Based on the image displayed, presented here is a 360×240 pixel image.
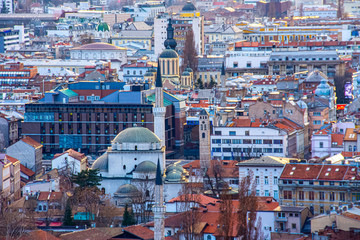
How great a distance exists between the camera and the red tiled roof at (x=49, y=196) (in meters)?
72.6

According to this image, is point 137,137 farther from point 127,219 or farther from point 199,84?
point 199,84

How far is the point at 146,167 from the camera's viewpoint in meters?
76.2

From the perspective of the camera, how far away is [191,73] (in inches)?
4899

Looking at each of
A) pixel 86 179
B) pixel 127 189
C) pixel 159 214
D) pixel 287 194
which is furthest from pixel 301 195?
pixel 86 179

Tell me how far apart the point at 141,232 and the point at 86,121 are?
3246cm

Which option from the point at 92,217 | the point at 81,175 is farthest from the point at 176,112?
the point at 92,217

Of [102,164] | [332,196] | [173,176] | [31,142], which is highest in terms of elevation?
[332,196]

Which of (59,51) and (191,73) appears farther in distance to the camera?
(59,51)

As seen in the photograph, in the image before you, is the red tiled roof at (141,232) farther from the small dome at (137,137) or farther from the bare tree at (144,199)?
the small dome at (137,137)

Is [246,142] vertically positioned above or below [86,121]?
below

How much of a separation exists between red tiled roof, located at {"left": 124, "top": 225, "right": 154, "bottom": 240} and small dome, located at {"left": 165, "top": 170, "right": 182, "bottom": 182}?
11713mm

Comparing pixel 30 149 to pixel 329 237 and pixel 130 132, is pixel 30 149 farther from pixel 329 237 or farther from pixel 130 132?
pixel 329 237

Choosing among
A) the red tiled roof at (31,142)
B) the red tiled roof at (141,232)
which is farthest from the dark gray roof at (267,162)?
the red tiled roof at (31,142)

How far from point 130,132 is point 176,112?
18.3 metres
